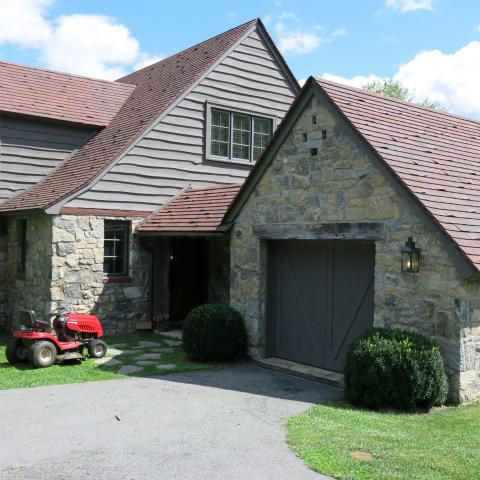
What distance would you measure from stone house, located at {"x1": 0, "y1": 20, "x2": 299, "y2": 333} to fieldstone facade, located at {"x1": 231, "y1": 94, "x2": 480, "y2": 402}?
2119 mm

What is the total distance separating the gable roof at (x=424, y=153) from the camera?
799 cm

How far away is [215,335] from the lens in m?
10.3

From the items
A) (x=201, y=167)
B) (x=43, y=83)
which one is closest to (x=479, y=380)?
(x=201, y=167)

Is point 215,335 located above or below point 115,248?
below

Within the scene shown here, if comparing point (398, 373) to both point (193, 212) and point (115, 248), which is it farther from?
point (115, 248)

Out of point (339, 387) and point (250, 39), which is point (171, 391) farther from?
point (250, 39)

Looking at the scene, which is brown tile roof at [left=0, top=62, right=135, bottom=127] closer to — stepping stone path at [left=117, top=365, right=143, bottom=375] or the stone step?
stepping stone path at [left=117, top=365, right=143, bottom=375]

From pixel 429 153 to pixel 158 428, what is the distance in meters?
5.97

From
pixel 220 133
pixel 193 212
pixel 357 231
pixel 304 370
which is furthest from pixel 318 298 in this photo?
pixel 220 133

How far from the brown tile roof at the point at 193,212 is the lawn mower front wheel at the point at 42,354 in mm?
3836

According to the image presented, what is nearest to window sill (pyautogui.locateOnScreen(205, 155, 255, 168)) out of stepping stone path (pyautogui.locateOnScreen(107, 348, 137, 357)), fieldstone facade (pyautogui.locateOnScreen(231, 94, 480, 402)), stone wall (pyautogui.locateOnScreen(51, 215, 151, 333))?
stone wall (pyautogui.locateOnScreen(51, 215, 151, 333))

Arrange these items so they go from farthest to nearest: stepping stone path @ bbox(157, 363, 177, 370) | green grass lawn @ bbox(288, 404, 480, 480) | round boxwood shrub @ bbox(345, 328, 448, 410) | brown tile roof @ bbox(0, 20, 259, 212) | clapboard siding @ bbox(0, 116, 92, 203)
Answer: clapboard siding @ bbox(0, 116, 92, 203) < brown tile roof @ bbox(0, 20, 259, 212) < stepping stone path @ bbox(157, 363, 177, 370) < round boxwood shrub @ bbox(345, 328, 448, 410) < green grass lawn @ bbox(288, 404, 480, 480)

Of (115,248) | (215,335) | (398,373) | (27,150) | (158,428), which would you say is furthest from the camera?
(27,150)

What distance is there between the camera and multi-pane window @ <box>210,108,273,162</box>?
15969 mm
